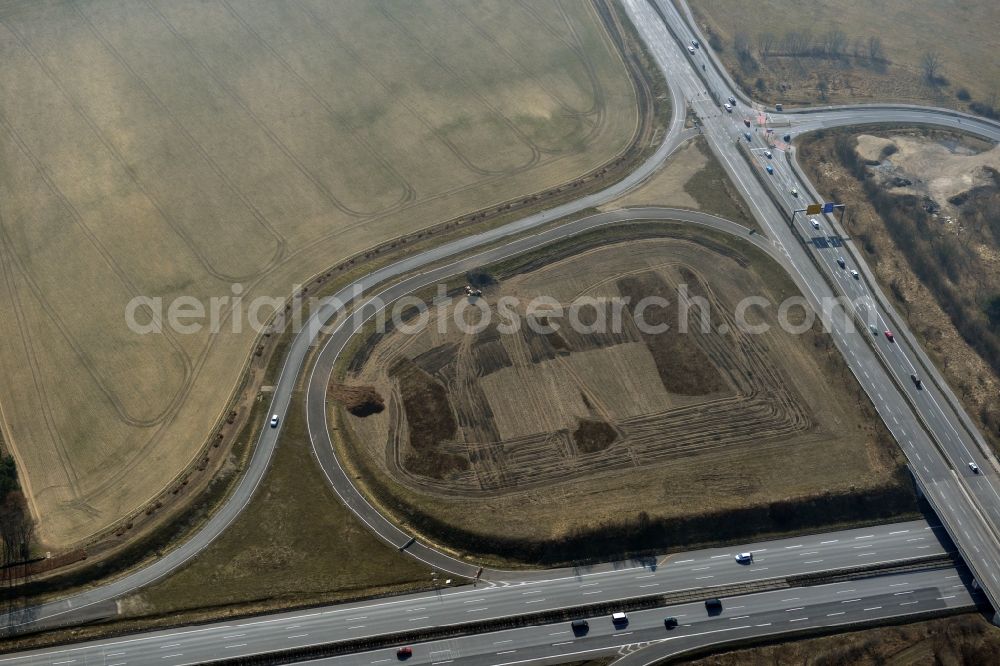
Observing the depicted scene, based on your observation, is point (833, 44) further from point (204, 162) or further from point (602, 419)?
point (204, 162)

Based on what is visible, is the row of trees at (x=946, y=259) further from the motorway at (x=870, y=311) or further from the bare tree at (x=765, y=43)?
the bare tree at (x=765, y=43)

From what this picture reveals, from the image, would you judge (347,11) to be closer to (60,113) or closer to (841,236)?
(60,113)

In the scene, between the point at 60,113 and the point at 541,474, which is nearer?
the point at 541,474

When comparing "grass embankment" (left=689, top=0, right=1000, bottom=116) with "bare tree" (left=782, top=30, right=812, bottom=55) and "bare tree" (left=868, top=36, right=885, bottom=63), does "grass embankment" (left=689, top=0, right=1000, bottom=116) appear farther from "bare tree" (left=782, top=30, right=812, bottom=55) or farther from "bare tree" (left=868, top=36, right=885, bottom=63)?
"bare tree" (left=868, top=36, right=885, bottom=63)

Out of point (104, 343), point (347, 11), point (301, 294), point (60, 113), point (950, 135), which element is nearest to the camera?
point (104, 343)

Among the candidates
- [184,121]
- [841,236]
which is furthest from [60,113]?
[841,236]

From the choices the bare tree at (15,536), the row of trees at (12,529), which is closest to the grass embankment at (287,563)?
the bare tree at (15,536)
